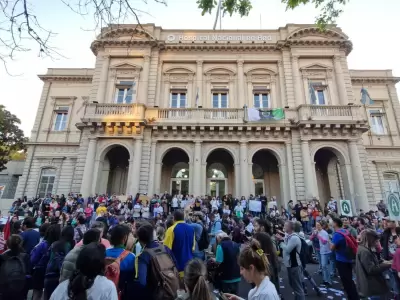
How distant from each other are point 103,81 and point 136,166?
8.10 m

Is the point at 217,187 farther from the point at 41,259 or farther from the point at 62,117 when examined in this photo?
the point at 62,117

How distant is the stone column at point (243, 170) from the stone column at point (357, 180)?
7.60 meters

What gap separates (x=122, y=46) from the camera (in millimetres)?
20141

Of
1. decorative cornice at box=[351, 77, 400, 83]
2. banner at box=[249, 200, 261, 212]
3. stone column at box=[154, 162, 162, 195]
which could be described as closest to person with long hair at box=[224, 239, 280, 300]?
banner at box=[249, 200, 261, 212]

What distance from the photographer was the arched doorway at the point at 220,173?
19094mm

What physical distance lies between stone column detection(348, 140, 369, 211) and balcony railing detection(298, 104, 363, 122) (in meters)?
1.96

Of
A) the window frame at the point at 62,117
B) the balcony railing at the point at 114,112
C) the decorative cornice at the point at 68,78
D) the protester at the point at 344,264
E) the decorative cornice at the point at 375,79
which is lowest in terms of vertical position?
the protester at the point at 344,264

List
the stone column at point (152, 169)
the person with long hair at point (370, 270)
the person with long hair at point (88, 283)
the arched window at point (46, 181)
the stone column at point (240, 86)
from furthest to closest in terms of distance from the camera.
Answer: the arched window at point (46, 181), the stone column at point (240, 86), the stone column at point (152, 169), the person with long hair at point (370, 270), the person with long hair at point (88, 283)

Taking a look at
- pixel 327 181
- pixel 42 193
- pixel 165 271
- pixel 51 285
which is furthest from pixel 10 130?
pixel 327 181

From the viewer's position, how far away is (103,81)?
19.1 m

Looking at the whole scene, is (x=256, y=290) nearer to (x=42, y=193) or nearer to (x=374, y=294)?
(x=374, y=294)

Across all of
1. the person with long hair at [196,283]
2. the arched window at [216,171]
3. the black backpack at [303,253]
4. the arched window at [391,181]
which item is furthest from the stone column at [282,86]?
the person with long hair at [196,283]

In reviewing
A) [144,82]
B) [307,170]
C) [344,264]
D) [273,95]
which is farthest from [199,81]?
[344,264]

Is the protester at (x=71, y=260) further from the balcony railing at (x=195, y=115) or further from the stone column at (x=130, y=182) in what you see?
the balcony railing at (x=195, y=115)
